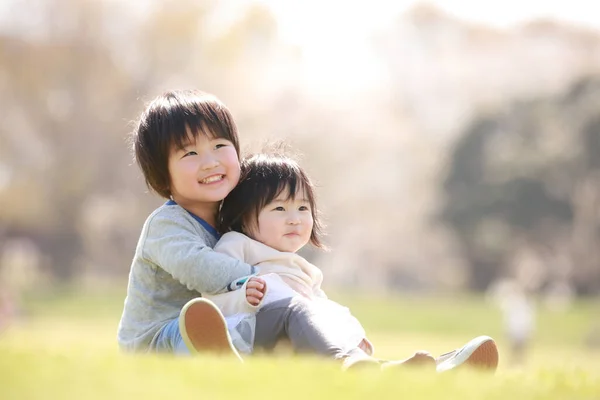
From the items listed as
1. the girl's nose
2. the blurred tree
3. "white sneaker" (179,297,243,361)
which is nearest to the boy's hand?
"white sneaker" (179,297,243,361)

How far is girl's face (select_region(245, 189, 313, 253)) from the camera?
14.0 ft

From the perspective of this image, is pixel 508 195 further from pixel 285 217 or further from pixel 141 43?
pixel 285 217

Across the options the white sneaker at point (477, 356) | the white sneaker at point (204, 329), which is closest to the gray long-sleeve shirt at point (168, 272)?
the white sneaker at point (204, 329)

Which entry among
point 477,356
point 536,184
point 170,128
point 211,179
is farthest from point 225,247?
point 536,184

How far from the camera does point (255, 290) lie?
12.6 feet

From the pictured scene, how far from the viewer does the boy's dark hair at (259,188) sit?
4.35m

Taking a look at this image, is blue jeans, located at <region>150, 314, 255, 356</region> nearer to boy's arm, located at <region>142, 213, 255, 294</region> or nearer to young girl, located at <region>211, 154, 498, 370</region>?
young girl, located at <region>211, 154, 498, 370</region>

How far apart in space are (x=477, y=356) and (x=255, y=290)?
2.93ft

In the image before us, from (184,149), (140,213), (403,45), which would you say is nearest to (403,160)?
(140,213)

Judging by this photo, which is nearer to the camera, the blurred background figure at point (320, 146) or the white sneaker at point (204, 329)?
the white sneaker at point (204, 329)

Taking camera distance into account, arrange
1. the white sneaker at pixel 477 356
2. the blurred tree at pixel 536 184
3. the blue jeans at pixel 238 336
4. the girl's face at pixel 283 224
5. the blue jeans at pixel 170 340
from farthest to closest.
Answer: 1. the blurred tree at pixel 536 184
2. the girl's face at pixel 283 224
3. the blue jeans at pixel 170 340
4. the blue jeans at pixel 238 336
5. the white sneaker at pixel 477 356

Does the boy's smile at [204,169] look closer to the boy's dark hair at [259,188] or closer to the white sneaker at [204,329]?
the boy's dark hair at [259,188]

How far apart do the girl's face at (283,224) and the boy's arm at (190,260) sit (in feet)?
0.76

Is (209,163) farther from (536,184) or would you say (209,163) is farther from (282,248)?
(536,184)
